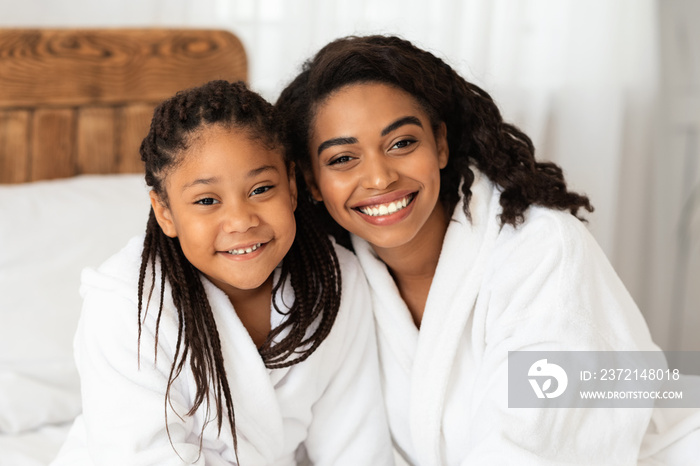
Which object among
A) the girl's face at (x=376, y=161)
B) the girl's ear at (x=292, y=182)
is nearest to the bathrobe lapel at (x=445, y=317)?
the girl's face at (x=376, y=161)

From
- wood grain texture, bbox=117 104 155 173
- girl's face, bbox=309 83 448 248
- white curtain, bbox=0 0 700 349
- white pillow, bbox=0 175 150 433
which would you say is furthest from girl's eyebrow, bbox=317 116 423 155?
wood grain texture, bbox=117 104 155 173

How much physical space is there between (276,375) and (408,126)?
1.67ft

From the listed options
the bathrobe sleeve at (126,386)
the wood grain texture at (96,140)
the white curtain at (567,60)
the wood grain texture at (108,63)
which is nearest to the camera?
the bathrobe sleeve at (126,386)

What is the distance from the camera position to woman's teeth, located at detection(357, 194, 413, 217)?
1.33 metres

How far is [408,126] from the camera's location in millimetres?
1341

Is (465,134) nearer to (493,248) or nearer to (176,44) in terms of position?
(493,248)

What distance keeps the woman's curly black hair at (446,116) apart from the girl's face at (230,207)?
0.18m

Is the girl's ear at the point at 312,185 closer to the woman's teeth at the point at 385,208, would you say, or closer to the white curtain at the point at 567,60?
the woman's teeth at the point at 385,208

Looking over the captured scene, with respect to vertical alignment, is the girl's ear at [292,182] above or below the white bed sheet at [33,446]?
above

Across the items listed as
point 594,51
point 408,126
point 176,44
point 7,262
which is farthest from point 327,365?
point 594,51

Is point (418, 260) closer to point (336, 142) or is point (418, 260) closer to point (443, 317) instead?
point (443, 317)

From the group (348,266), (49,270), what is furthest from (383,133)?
(49,270)

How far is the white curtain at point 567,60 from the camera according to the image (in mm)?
2148

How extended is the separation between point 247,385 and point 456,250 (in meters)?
0.47
